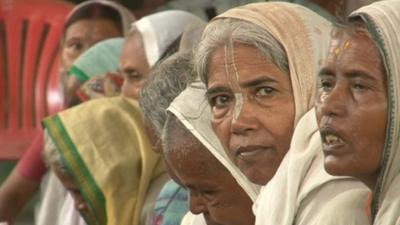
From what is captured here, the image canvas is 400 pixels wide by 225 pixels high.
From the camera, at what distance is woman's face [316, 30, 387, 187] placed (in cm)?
413

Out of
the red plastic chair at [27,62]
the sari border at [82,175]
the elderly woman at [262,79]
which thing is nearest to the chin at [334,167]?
the elderly woman at [262,79]

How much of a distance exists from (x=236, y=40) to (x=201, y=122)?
0.43 meters

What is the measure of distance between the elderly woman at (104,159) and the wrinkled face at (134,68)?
0.68 feet

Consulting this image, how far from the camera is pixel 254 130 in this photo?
183 inches

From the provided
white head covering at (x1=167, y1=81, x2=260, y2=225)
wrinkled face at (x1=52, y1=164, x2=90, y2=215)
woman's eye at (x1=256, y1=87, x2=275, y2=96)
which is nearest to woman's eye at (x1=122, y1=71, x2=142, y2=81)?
wrinkled face at (x1=52, y1=164, x2=90, y2=215)

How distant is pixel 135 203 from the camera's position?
21.2ft

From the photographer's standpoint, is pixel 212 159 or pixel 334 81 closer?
pixel 334 81

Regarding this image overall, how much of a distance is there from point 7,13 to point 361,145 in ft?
19.8

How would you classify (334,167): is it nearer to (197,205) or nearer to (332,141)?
(332,141)

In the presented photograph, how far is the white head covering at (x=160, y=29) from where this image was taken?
677 centimetres

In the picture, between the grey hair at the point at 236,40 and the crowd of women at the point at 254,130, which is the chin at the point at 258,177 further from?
the grey hair at the point at 236,40

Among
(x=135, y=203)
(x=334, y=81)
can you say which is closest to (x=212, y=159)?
(x=334, y=81)

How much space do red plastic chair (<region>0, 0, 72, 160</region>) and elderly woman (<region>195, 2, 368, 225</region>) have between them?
476cm

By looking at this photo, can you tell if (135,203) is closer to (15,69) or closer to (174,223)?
(174,223)
